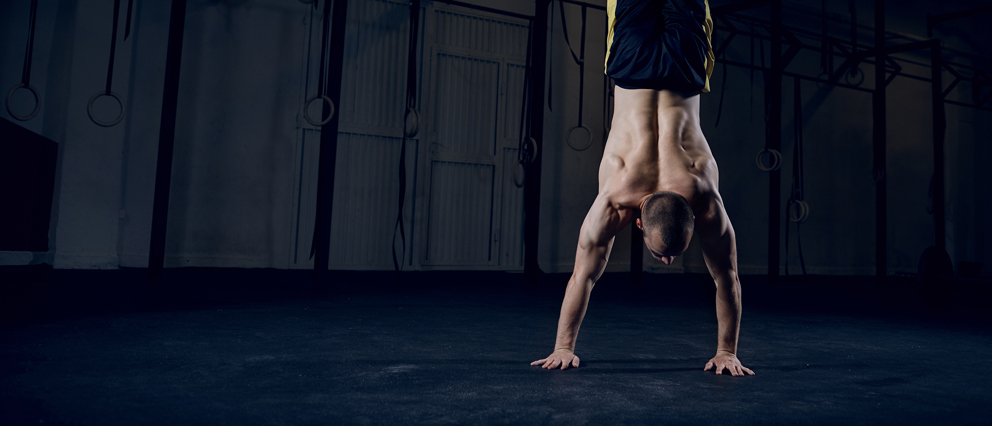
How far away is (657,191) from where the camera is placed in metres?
2.19

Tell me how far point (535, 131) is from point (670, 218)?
4.40 m

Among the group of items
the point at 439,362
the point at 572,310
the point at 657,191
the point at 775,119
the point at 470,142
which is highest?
the point at 775,119

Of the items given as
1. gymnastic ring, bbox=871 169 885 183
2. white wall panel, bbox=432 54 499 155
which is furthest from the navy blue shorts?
gymnastic ring, bbox=871 169 885 183

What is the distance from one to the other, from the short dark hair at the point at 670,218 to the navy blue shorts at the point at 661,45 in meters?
0.51

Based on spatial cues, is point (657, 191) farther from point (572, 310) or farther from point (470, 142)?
point (470, 142)

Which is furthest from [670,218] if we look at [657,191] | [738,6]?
[738,6]

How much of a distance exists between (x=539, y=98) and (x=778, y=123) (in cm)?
305

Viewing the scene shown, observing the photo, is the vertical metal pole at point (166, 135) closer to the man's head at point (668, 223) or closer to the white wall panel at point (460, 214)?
the white wall panel at point (460, 214)

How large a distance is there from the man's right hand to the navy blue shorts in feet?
3.36

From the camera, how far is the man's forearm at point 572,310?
89.8 inches

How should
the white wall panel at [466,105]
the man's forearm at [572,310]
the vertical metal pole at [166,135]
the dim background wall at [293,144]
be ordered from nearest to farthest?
the man's forearm at [572,310] < the vertical metal pole at [166,135] < the dim background wall at [293,144] < the white wall panel at [466,105]

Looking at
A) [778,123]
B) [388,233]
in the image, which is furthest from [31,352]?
[778,123]

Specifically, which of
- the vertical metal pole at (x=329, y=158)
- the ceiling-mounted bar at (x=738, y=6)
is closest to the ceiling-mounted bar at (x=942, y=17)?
the ceiling-mounted bar at (x=738, y=6)

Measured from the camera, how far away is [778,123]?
7.36m
